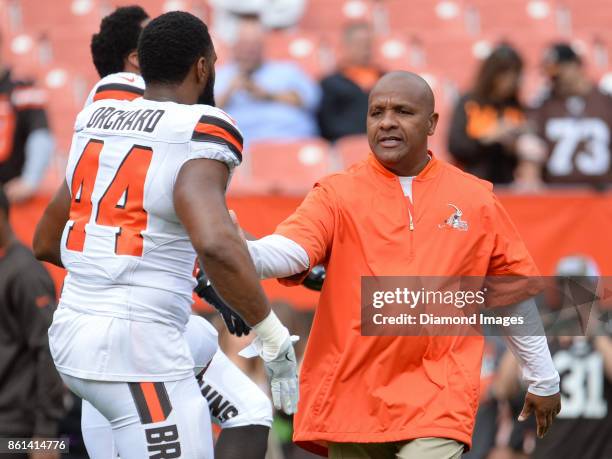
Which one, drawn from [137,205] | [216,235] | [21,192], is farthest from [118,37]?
[21,192]

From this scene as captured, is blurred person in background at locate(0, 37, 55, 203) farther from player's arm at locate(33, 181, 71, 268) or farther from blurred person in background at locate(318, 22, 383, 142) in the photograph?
player's arm at locate(33, 181, 71, 268)

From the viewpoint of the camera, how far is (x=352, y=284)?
4.62 metres

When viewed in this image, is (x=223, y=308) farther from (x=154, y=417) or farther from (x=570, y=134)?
(x=570, y=134)

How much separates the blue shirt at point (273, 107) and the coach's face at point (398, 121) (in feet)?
15.9

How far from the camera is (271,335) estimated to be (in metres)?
4.14

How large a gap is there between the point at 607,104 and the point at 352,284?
5.30 meters

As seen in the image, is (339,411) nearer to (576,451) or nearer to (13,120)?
(576,451)

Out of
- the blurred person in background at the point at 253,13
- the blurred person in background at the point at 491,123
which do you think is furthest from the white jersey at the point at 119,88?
the blurred person in background at the point at 253,13

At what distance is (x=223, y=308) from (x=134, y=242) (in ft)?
1.95

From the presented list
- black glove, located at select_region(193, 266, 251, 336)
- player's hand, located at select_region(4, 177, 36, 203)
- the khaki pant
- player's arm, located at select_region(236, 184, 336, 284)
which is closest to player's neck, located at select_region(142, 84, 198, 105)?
player's arm, located at select_region(236, 184, 336, 284)

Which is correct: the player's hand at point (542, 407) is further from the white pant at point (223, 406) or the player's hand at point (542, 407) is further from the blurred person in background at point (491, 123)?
the blurred person in background at point (491, 123)

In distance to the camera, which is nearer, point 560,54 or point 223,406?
point 223,406

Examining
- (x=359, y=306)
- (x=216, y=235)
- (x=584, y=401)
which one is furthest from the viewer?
(x=584, y=401)

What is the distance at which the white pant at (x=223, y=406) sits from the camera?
470cm
